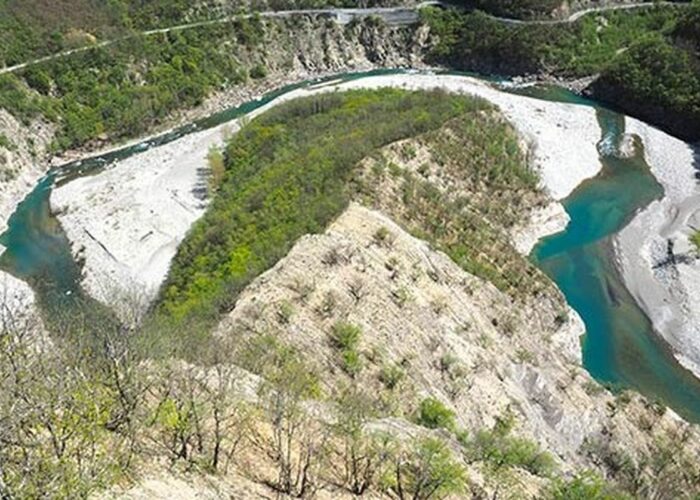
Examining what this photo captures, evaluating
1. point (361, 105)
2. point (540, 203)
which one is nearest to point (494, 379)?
point (540, 203)

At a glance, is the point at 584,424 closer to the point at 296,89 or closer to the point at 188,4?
the point at 296,89

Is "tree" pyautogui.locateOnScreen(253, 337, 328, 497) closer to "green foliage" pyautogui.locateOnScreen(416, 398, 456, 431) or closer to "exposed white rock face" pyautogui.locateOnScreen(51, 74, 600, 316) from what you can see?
"green foliage" pyautogui.locateOnScreen(416, 398, 456, 431)

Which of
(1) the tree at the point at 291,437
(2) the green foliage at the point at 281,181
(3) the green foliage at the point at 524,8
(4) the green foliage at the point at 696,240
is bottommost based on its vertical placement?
(4) the green foliage at the point at 696,240

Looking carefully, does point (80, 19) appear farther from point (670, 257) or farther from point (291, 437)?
point (291, 437)

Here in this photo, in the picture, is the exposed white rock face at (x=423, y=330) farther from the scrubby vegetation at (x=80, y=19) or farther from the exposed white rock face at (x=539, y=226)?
the scrubby vegetation at (x=80, y=19)

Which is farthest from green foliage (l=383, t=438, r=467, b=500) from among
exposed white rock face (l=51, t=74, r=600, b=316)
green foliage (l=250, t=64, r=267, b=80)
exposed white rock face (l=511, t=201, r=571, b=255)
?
green foliage (l=250, t=64, r=267, b=80)

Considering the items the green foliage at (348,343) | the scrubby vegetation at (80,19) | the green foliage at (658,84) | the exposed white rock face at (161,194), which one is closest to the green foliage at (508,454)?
the green foliage at (348,343)
